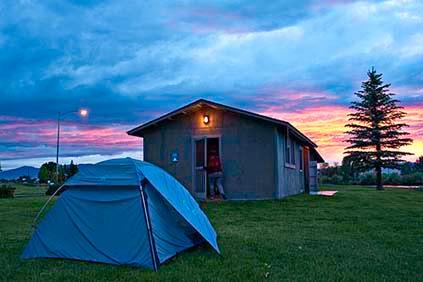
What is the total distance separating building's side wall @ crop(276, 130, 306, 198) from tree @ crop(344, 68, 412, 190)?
11.4 meters

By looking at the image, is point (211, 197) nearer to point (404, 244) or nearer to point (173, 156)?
point (173, 156)

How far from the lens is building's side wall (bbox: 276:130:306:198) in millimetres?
15156

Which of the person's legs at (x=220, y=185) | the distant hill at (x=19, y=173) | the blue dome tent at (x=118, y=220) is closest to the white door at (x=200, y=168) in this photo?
the person's legs at (x=220, y=185)

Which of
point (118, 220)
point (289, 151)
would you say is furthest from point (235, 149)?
point (118, 220)

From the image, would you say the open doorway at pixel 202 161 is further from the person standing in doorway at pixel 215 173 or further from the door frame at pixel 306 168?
the door frame at pixel 306 168

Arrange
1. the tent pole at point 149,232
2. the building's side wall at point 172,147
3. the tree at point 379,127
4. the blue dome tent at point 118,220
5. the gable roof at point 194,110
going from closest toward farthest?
the tent pole at point 149,232 → the blue dome tent at point 118,220 → the gable roof at point 194,110 → the building's side wall at point 172,147 → the tree at point 379,127

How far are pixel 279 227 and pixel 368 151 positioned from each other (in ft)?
80.0

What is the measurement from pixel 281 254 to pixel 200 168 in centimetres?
908

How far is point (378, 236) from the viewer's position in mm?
7742

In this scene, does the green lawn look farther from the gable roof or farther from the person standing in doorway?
the gable roof

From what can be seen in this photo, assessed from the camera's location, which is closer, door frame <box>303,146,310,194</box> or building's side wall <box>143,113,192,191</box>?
building's side wall <box>143,113,192,191</box>

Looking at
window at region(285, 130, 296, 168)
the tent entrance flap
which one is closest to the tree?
window at region(285, 130, 296, 168)

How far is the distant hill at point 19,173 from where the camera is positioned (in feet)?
151

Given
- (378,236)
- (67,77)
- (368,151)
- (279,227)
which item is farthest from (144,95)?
(368,151)
